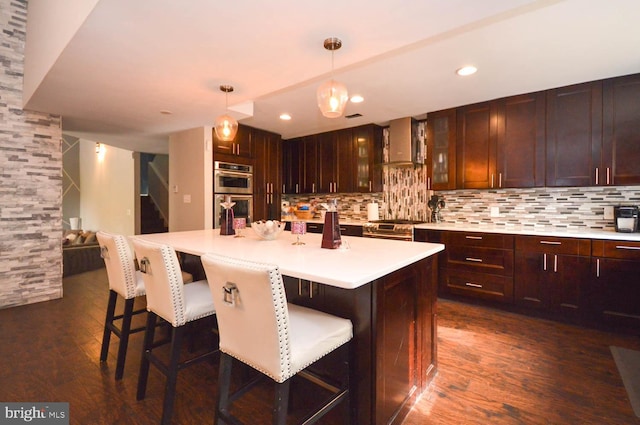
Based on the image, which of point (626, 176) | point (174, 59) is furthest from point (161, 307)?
point (626, 176)

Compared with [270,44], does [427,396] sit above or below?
below

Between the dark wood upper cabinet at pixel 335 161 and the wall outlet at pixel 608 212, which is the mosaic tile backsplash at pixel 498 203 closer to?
the wall outlet at pixel 608 212

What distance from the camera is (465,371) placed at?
6.70 feet

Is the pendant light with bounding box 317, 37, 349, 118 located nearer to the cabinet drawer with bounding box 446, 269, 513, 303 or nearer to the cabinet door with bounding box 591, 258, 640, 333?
the cabinet drawer with bounding box 446, 269, 513, 303

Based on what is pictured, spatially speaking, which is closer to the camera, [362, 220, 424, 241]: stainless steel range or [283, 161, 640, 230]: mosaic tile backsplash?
[283, 161, 640, 230]: mosaic tile backsplash

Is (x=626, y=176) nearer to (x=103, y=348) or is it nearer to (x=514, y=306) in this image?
(x=514, y=306)

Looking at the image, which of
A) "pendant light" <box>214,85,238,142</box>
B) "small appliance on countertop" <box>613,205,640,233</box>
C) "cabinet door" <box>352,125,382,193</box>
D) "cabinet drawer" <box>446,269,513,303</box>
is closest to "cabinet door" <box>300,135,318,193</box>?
"cabinet door" <box>352,125,382,193</box>

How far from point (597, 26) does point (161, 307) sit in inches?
127

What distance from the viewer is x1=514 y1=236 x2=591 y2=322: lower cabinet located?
273cm

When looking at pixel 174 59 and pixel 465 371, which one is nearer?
pixel 465 371

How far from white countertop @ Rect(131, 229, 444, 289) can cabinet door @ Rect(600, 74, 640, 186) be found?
227 centimetres

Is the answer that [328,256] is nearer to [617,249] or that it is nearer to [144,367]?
[144,367]

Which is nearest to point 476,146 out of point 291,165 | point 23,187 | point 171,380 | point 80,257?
point 291,165

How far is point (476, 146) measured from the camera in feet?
11.4
